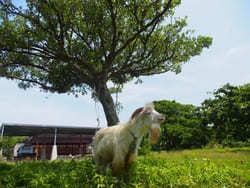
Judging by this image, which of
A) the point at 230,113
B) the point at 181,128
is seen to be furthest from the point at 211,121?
the point at 181,128

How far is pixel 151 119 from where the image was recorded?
412cm

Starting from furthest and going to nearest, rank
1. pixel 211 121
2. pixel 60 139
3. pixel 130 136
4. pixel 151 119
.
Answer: pixel 60 139, pixel 211 121, pixel 130 136, pixel 151 119

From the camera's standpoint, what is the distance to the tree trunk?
8.20 meters

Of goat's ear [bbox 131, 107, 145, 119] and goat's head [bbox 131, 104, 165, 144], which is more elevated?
goat's ear [bbox 131, 107, 145, 119]

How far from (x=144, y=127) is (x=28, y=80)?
8193 mm

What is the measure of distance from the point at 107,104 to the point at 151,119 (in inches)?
175

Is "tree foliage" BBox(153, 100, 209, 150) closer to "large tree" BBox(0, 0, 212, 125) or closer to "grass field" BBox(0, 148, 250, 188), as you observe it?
"large tree" BBox(0, 0, 212, 125)

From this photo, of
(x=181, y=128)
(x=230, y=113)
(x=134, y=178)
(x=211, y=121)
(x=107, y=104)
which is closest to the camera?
(x=134, y=178)

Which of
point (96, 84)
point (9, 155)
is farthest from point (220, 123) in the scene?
point (9, 155)

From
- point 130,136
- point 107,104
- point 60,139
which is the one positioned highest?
point 107,104

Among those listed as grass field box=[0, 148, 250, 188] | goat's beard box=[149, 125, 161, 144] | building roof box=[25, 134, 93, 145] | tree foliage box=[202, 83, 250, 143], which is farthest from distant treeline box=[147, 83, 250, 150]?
goat's beard box=[149, 125, 161, 144]

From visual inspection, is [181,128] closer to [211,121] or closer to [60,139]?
[211,121]

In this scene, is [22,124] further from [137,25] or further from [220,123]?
[220,123]

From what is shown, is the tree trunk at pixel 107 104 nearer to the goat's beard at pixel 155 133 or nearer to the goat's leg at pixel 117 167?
the goat's leg at pixel 117 167
